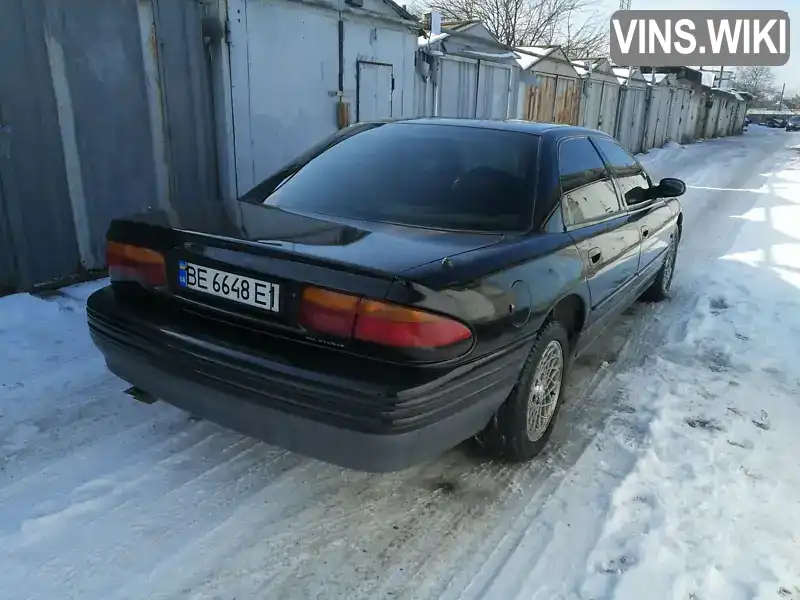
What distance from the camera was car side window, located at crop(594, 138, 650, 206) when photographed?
377 cm

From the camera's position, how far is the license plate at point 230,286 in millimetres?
2129

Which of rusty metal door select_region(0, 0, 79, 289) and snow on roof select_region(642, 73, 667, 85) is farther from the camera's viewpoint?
snow on roof select_region(642, 73, 667, 85)

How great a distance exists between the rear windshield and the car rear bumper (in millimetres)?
661

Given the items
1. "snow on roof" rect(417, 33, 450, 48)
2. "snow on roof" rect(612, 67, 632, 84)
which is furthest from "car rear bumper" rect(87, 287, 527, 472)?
"snow on roof" rect(612, 67, 632, 84)

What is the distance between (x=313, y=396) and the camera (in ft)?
6.62

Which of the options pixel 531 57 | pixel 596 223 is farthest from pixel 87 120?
pixel 531 57

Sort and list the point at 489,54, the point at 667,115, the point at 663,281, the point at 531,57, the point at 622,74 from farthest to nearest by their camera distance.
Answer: the point at 667,115 → the point at 622,74 → the point at 531,57 → the point at 489,54 → the point at 663,281

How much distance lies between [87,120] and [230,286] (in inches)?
131

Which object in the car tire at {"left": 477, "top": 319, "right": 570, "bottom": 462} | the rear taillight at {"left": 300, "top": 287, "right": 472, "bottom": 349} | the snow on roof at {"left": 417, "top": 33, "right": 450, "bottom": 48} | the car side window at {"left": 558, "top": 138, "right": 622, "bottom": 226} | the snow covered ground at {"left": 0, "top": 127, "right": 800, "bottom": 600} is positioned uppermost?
the snow on roof at {"left": 417, "top": 33, "right": 450, "bottom": 48}

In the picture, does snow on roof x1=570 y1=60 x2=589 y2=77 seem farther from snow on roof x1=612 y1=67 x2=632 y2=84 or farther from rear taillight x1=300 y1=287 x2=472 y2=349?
rear taillight x1=300 y1=287 x2=472 y2=349

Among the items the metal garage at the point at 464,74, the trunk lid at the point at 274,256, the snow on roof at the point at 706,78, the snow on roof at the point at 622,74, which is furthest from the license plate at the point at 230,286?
the snow on roof at the point at 706,78

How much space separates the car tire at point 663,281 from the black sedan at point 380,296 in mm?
2031

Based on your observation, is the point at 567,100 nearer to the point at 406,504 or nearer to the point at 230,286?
the point at 406,504

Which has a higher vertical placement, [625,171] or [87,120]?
[87,120]
